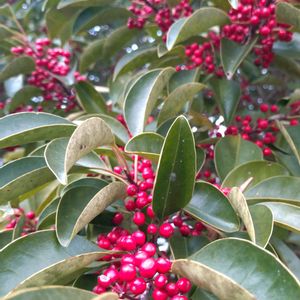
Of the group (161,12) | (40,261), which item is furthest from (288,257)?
(161,12)

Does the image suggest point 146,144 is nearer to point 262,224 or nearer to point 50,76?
point 262,224

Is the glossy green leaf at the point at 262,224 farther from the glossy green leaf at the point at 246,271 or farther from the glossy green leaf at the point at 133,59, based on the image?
the glossy green leaf at the point at 133,59

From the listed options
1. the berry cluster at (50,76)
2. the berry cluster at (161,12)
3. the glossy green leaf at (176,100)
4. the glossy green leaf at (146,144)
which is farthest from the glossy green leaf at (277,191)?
the berry cluster at (50,76)

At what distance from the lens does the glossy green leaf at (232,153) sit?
162cm

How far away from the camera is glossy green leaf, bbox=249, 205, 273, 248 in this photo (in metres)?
1.03

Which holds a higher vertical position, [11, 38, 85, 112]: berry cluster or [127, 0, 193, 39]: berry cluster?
[127, 0, 193, 39]: berry cluster

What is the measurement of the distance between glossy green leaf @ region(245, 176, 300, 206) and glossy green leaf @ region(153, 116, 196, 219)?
219 mm

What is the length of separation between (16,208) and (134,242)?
0.64 meters

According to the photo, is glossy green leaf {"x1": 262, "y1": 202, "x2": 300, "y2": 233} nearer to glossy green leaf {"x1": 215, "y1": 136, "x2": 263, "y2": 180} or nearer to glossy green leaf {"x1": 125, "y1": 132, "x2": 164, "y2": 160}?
glossy green leaf {"x1": 125, "y1": 132, "x2": 164, "y2": 160}

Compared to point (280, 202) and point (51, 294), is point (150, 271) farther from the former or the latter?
point (280, 202)

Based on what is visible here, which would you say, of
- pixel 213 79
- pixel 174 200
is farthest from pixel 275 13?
pixel 174 200

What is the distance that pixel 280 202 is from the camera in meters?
1.21

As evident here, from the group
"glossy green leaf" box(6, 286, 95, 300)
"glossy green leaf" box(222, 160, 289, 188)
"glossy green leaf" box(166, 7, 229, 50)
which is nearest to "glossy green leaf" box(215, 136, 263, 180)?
"glossy green leaf" box(222, 160, 289, 188)

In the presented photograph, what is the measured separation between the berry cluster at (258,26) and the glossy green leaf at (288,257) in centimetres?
84
